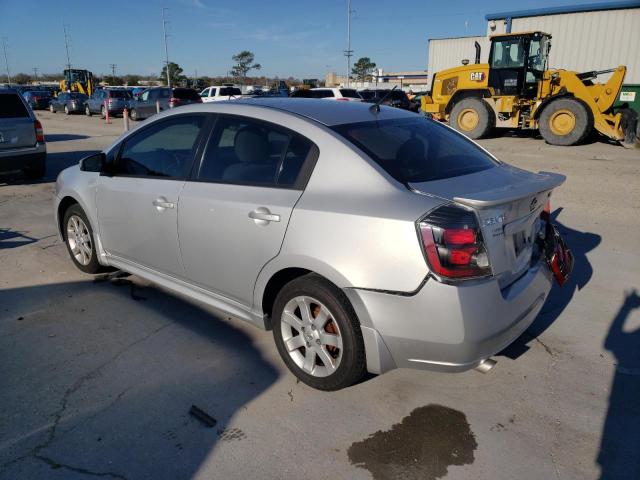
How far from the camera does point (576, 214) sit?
7.09 metres

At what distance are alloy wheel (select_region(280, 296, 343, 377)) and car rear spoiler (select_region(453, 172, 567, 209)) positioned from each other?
98cm

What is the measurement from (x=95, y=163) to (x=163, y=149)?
76cm

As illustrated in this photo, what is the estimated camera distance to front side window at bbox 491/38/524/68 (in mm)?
15211

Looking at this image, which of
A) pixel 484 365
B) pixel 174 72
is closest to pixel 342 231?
pixel 484 365

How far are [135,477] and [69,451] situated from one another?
432 mm

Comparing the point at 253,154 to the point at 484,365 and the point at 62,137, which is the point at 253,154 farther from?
the point at 62,137

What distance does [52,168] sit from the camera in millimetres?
11586

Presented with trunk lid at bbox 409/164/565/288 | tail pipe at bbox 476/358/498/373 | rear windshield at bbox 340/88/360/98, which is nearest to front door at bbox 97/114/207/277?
trunk lid at bbox 409/164/565/288

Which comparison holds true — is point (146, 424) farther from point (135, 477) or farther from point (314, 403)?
point (314, 403)

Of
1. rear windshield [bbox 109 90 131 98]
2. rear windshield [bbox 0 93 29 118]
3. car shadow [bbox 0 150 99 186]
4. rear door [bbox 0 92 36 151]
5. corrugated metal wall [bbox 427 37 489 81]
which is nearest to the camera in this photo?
rear door [bbox 0 92 36 151]

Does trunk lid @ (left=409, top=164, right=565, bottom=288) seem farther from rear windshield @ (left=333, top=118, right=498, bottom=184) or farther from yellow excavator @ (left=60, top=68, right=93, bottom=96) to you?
yellow excavator @ (left=60, top=68, right=93, bottom=96)

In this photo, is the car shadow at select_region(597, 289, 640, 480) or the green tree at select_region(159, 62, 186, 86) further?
the green tree at select_region(159, 62, 186, 86)

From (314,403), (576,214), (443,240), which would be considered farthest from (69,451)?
(576,214)

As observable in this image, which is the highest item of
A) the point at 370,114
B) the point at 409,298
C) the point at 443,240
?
the point at 370,114
